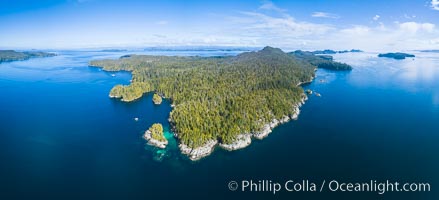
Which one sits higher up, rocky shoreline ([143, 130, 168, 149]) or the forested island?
the forested island

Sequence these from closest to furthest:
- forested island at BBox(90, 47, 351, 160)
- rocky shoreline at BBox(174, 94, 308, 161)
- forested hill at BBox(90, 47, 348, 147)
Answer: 1. rocky shoreline at BBox(174, 94, 308, 161)
2. forested island at BBox(90, 47, 351, 160)
3. forested hill at BBox(90, 47, 348, 147)

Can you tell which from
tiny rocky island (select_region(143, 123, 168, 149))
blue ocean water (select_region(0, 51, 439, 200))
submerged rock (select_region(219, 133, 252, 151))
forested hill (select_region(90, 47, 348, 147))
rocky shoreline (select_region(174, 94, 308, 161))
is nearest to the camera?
blue ocean water (select_region(0, 51, 439, 200))

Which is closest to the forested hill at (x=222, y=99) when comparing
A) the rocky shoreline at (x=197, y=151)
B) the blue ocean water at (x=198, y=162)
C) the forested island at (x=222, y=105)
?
the forested island at (x=222, y=105)

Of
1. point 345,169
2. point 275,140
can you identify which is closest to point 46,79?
point 275,140

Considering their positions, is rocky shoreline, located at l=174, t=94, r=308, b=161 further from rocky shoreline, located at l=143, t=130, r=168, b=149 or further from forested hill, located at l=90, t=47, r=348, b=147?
rocky shoreline, located at l=143, t=130, r=168, b=149

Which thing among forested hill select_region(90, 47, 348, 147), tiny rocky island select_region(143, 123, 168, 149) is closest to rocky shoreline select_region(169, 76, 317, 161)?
forested hill select_region(90, 47, 348, 147)

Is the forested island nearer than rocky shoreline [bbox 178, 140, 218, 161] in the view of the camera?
No

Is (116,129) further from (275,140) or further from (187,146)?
(275,140)
